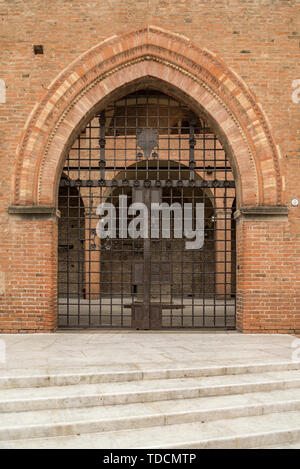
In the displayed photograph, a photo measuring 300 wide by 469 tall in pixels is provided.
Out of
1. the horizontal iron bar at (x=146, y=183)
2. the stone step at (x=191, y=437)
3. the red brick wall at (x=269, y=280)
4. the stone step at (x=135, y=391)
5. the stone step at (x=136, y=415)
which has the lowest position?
the stone step at (x=191, y=437)

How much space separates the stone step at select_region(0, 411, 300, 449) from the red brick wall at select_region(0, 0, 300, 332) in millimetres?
3761

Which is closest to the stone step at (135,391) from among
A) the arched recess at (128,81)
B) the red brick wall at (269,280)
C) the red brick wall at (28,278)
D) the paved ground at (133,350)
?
the paved ground at (133,350)

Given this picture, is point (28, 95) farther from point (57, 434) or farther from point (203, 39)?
point (57, 434)

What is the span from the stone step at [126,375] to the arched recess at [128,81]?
3.19 m

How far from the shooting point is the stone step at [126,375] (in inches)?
176

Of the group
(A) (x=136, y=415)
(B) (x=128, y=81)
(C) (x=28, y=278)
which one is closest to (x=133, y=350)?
(A) (x=136, y=415)

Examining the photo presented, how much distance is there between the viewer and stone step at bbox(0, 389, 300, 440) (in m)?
3.61

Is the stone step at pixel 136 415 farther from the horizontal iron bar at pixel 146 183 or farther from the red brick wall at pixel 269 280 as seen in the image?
the horizontal iron bar at pixel 146 183

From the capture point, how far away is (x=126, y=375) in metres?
4.77

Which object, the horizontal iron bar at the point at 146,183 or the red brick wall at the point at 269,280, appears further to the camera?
the horizontal iron bar at the point at 146,183

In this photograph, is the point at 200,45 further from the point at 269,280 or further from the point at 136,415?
the point at 136,415

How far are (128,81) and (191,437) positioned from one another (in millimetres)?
6059

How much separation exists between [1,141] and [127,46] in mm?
2692

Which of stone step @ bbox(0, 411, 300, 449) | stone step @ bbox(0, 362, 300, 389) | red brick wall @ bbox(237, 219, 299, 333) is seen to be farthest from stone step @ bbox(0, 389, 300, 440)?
red brick wall @ bbox(237, 219, 299, 333)
